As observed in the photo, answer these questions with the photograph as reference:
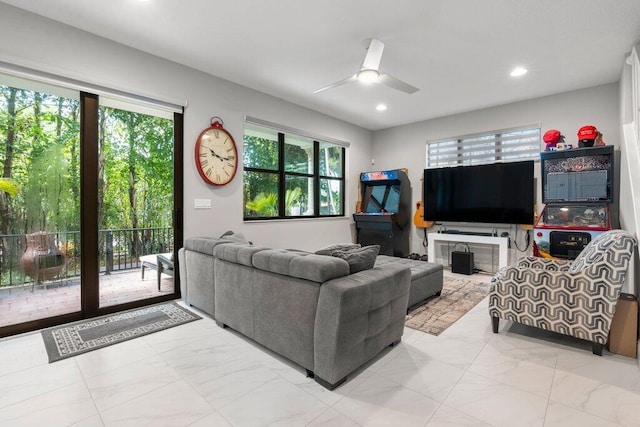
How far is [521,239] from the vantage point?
476 centimetres

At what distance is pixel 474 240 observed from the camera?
4863 mm

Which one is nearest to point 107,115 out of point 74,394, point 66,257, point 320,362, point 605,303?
point 66,257

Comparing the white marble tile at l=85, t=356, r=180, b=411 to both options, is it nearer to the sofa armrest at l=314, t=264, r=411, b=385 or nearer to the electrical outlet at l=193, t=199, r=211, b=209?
the sofa armrest at l=314, t=264, r=411, b=385

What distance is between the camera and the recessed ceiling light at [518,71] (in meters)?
3.60

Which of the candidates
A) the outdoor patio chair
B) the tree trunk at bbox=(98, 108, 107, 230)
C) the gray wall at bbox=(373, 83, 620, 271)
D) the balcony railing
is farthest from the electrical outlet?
the gray wall at bbox=(373, 83, 620, 271)

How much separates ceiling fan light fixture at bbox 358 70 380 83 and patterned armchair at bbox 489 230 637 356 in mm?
2116

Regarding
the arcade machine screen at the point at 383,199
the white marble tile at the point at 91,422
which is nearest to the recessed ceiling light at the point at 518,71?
the arcade machine screen at the point at 383,199

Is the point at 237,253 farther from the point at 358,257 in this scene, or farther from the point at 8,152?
the point at 8,152

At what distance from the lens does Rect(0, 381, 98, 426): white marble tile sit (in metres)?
1.58

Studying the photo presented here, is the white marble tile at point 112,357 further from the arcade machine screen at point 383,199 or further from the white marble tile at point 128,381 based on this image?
the arcade machine screen at point 383,199

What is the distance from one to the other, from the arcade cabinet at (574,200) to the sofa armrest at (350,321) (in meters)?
3.00

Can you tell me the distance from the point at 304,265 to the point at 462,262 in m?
3.88

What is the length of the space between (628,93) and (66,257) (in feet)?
20.0

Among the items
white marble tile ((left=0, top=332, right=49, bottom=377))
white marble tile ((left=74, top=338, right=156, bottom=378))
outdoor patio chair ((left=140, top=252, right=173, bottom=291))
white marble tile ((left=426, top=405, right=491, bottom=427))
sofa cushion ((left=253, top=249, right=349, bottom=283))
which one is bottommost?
white marble tile ((left=426, top=405, right=491, bottom=427))
